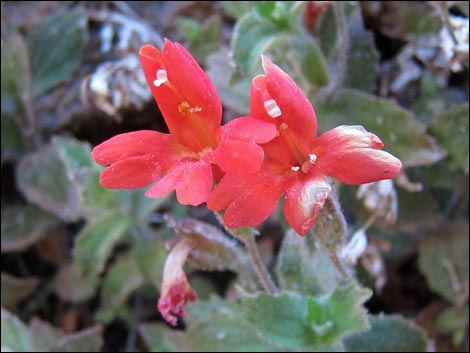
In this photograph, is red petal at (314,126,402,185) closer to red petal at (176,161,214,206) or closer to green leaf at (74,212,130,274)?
red petal at (176,161,214,206)

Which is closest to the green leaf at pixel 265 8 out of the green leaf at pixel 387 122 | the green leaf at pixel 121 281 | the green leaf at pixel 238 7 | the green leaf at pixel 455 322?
the green leaf at pixel 238 7

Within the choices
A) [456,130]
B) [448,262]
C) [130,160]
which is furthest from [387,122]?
[130,160]

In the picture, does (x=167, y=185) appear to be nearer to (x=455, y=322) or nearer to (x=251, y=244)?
(x=251, y=244)

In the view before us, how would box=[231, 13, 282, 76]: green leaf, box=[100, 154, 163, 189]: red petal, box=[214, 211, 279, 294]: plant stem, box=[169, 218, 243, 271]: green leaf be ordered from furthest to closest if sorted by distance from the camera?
box=[231, 13, 282, 76]: green leaf < box=[169, 218, 243, 271]: green leaf < box=[214, 211, 279, 294]: plant stem < box=[100, 154, 163, 189]: red petal

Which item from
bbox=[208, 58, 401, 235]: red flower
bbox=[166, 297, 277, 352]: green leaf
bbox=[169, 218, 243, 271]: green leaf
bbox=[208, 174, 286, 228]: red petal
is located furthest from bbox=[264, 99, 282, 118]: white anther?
bbox=[166, 297, 277, 352]: green leaf

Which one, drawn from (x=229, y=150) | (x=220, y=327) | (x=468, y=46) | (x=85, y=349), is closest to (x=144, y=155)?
(x=229, y=150)

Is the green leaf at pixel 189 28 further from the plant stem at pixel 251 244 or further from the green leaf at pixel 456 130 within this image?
the plant stem at pixel 251 244

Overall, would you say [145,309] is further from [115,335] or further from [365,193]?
[365,193]
